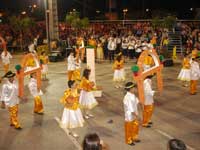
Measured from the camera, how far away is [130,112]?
903 centimetres

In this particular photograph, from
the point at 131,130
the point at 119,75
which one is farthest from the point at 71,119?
the point at 119,75

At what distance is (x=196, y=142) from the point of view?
376 inches

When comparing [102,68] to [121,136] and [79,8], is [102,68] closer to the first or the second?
[121,136]

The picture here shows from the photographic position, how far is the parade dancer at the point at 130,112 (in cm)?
902

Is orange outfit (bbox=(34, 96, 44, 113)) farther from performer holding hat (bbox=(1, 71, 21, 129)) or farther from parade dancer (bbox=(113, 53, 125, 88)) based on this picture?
parade dancer (bbox=(113, 53, 125, 88))

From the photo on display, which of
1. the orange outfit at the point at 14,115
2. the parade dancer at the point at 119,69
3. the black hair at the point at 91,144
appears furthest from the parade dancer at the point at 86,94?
the black hair at the point at 91,144

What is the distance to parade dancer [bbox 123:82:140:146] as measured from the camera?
902cm

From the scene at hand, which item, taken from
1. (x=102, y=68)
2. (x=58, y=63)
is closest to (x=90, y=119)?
(x=102, y=68)

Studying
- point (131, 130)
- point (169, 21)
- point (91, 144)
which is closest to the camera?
point (91, 144)

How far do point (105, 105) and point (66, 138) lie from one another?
349cm

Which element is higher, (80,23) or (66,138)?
(80,23)

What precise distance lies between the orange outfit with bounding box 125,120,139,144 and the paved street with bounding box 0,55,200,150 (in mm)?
195

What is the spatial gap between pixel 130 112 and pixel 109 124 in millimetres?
2232

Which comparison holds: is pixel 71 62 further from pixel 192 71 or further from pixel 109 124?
pixel 109 124
